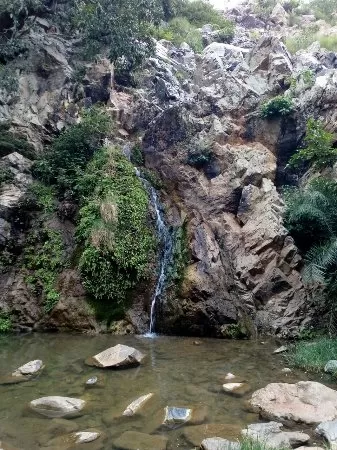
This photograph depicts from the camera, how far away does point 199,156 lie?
44.3 ft

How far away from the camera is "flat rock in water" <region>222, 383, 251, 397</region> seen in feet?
19.9

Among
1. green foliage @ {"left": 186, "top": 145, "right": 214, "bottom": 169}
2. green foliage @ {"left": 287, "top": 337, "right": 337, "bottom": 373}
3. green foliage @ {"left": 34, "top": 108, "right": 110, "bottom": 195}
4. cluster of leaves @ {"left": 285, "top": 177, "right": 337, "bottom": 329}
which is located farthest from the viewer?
green foliage @ {"left": 186, "top": 145, "right": 214, "bottom": 169}

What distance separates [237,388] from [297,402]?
Result: 0.97 meters

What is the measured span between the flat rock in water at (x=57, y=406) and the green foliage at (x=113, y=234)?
15.5ft

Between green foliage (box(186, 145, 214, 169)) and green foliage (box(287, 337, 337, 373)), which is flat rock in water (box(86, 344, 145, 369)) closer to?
green foliage (box(287, 337, 337, 373))

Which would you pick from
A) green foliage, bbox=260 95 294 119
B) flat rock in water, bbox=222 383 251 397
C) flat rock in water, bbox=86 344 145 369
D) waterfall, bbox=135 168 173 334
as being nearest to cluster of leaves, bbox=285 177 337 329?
waterfall, bbox=135 168 173 334

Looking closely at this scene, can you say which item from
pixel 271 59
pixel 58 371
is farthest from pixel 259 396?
pixel 271 59

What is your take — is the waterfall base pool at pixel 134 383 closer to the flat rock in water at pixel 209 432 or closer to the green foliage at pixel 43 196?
the flat rock in water at pixel 209 432

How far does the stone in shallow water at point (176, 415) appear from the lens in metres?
5.03

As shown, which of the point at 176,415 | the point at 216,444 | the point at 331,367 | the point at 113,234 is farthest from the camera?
the point at 113,234

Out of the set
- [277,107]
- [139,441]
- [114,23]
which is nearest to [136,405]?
[139,441]

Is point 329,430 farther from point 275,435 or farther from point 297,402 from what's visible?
point 297,402

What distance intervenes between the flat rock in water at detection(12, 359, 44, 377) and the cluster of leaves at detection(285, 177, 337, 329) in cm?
559

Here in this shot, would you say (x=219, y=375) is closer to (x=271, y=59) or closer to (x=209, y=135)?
(x=209, y=135)
